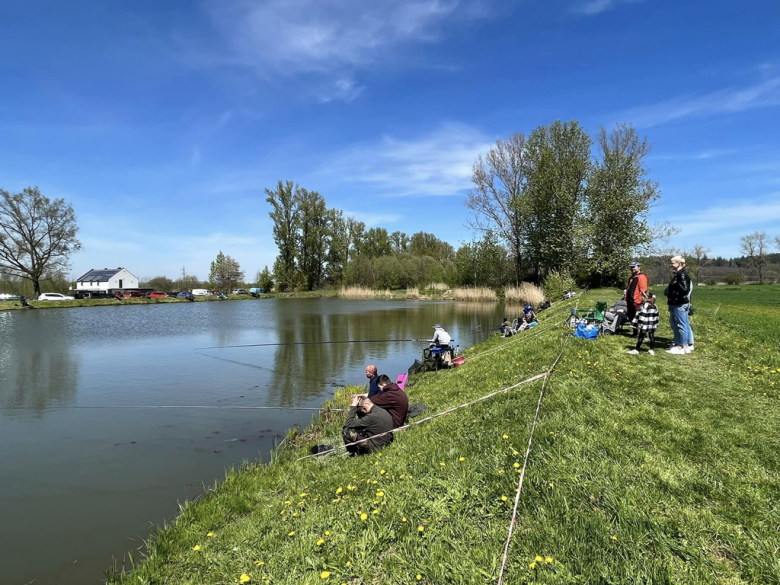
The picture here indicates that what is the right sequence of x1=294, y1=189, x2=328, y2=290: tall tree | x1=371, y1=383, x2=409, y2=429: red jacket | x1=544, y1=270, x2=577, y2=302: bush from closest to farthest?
1. x1=371, y1=383, x2=409, y2=429: red jacket
2. x1=544, y1=270, x2=577, y2=302: bush
3. x1=294, y1=189, x2=328, y2=290: tall tree

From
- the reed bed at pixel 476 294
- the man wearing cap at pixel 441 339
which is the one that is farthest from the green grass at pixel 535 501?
the reed bed at pixel 476 294

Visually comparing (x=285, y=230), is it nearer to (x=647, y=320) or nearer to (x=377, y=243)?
(x=377, y=243)

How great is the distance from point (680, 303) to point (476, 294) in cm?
3890

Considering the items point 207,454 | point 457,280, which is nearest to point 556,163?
point 457,280

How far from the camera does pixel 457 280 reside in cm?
5297

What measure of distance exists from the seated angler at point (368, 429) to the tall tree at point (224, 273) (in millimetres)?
70186

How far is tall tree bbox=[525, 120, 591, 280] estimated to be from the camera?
117 feet

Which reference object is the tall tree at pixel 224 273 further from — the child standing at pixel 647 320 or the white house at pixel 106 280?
the child standing at pixel 647 320

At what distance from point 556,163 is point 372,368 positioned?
115 feet

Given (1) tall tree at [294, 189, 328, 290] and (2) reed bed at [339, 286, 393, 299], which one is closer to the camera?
(2) reed bed at [339, 286, 393, 299]

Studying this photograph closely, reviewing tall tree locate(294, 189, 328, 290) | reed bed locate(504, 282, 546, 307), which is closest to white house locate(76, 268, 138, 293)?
tall tree locate(294, 189, 328, 290)

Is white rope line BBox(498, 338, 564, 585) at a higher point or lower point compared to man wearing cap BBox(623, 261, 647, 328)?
lower

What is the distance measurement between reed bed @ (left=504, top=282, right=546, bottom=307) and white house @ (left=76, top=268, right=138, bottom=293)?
69.5 metres

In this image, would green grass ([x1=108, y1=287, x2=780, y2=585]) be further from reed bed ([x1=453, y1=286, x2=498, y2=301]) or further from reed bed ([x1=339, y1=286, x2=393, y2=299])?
reed bed ([x1=339, y1=286, x2=393, y2=299])
